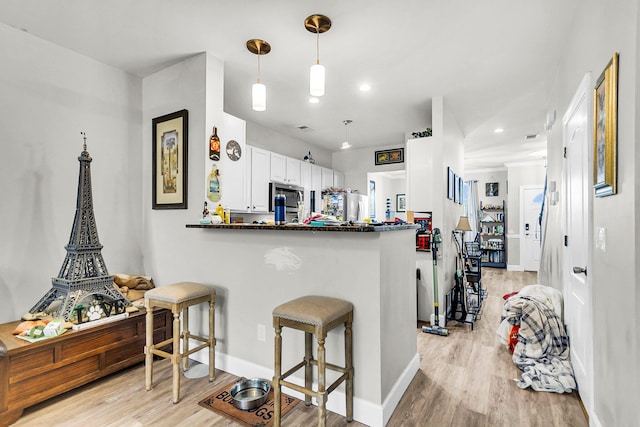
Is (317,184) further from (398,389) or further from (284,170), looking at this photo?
(398,389)

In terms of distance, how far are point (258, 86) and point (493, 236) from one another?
793cm

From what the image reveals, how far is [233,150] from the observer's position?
3.35 m

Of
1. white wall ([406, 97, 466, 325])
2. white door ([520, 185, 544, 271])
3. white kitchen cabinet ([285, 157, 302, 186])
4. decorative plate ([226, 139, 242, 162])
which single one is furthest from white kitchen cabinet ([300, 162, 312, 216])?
white door ([520, 185, 544, 271])

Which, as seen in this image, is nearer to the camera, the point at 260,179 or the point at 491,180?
the point at 260,179

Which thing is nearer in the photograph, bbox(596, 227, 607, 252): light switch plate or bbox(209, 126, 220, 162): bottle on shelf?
bbox(596, 227, 607, 252): light switch plate

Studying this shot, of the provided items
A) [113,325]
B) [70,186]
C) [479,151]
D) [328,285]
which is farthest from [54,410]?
[479,151]

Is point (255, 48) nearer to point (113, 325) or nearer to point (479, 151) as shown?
point (113, 325)

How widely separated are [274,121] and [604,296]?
4269 mm

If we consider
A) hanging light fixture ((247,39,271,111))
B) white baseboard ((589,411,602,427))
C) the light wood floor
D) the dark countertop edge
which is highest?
hanging light fixture ((247,39,271,111))

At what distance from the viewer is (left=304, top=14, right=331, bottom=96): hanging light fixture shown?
216cm

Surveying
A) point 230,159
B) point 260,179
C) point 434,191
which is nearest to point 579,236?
point 434,191

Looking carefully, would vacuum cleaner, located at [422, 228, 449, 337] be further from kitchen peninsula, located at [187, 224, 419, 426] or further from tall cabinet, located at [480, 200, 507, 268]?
tall cabinet, located at [480, 200, 507, 268]

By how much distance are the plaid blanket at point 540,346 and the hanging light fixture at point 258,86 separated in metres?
2.81

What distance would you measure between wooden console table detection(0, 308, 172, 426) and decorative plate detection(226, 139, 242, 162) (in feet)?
5.29
